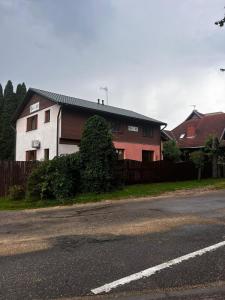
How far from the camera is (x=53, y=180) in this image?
52.3 feet

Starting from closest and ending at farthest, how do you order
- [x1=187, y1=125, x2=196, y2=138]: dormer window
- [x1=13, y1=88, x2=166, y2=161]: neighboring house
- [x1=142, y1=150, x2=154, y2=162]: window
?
1. [x1=13, y1=88, x2=166, y2=161]: neighboring house
2. [x1=142, y1=150, x2=154, y2=162]: window
3. [x1=187, y1=125, x2=196, y2=138]: dormer window

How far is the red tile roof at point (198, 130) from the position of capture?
1361 inches

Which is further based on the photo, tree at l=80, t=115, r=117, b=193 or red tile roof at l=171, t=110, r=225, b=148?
red tile roof at l=171, t=110, r=225, b=148

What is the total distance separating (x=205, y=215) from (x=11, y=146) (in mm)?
33837

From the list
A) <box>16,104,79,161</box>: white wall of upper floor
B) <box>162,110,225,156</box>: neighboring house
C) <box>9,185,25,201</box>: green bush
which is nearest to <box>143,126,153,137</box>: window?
<box>162,110,225,156</box>: neighboring house

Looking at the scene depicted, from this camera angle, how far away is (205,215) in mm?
9812

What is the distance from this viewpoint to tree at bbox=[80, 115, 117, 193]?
1686cm

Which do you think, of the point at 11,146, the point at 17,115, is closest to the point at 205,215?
the point at 17,115

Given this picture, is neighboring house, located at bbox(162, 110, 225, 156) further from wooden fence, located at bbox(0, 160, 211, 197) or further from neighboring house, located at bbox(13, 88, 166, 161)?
wooden fence, located at bbox(0, 160, 211, 197)

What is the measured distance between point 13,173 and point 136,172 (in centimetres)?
747

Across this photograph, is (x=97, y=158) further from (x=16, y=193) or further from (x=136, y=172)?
(x=136, y=172)

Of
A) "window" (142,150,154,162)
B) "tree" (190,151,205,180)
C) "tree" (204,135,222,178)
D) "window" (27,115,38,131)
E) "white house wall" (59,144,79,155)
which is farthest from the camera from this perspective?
"window" (142,150,154,162)

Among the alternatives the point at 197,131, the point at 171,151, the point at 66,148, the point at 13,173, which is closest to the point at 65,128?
the point at 66,148

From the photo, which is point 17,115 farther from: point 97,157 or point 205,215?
point 205,215
